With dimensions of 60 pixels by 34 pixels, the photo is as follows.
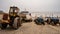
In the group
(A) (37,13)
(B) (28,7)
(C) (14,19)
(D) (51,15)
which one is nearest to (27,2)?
(B) (28,7)

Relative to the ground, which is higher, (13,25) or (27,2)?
(27,2)

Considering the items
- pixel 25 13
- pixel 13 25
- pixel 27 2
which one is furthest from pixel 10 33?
pixel 27 2

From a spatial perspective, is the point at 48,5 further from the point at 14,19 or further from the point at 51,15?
the point at 14,19

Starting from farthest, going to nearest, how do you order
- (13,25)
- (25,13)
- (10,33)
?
(25,13) → (13,25) → (10,33)

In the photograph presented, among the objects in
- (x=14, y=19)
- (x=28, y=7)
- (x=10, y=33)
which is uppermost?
(x=28, y=7)

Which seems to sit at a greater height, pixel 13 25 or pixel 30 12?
pixel 30 12

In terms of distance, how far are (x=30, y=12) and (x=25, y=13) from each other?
34cm

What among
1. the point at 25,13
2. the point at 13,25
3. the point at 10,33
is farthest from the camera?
the point at 25,13

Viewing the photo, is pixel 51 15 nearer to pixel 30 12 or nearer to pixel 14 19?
pixel 30 12

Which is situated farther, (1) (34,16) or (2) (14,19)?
(1) (34,16)

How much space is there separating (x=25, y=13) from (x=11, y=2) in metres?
0.95

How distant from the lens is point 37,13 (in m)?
6.47

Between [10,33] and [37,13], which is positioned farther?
[37,13]

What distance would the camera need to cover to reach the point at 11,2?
21.2 feet
